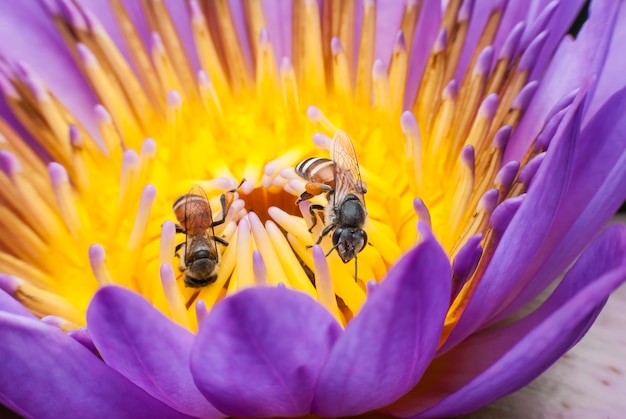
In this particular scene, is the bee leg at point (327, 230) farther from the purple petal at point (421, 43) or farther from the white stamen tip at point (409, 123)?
the purple petal at point (421, 43)

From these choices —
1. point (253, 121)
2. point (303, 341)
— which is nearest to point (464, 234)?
point (303, 341)

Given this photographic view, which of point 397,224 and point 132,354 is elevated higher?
point 397,224

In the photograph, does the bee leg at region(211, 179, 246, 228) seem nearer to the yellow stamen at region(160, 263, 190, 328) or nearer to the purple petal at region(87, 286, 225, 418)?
the yellow stamen at region(160, 263, 190, 328)

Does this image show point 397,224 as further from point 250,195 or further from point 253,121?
point 253,121

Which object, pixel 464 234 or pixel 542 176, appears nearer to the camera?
pixel 542 176

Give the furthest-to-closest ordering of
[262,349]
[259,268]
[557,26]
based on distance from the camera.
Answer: [557,26], [259,268], [262,349]

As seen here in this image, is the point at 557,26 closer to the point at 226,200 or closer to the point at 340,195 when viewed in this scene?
the point at 340,195

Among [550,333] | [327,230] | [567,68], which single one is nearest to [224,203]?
[327,230]
